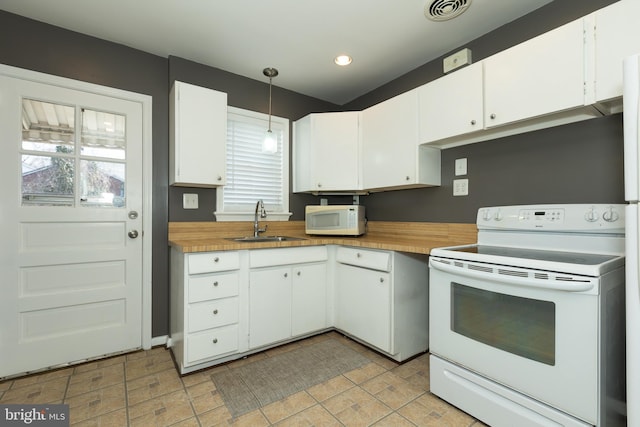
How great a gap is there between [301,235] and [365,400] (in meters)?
1.70

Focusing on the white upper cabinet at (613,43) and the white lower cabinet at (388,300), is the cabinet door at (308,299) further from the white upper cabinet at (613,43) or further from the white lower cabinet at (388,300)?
the white upper cabinet at (613,43)

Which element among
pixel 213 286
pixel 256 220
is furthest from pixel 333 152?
pixel 213 286

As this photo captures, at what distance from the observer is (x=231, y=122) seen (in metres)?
2.79

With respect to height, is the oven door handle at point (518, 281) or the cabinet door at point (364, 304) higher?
the oven door handle at point (518, 281)

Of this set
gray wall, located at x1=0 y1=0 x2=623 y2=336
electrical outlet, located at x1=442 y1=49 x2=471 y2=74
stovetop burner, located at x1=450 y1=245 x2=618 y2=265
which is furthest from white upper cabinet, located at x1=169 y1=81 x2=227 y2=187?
stovetop burner, located at x1=450 y1=245 x2=618 y2=265

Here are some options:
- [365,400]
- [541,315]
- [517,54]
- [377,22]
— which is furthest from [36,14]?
[541,315]

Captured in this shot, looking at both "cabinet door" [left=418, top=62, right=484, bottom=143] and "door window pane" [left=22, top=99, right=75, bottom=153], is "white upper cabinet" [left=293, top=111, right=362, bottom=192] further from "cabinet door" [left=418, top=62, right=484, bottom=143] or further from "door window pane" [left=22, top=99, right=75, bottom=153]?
"door window pane" [left=22, top=99, right=75, bottom=153]

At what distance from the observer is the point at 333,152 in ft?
9.44

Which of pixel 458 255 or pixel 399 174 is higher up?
pixel 399 174

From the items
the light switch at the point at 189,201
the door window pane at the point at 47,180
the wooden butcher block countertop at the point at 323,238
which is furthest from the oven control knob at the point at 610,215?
the door window pane at the point at 47,180

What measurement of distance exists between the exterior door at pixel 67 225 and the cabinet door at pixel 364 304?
5.37 feet

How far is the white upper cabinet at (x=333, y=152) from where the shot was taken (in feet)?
9.30

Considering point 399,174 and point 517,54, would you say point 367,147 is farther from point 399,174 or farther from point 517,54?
point 517,54

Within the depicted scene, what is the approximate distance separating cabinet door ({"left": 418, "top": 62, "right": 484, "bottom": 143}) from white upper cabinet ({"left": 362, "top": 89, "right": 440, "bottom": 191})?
0.09 metres
